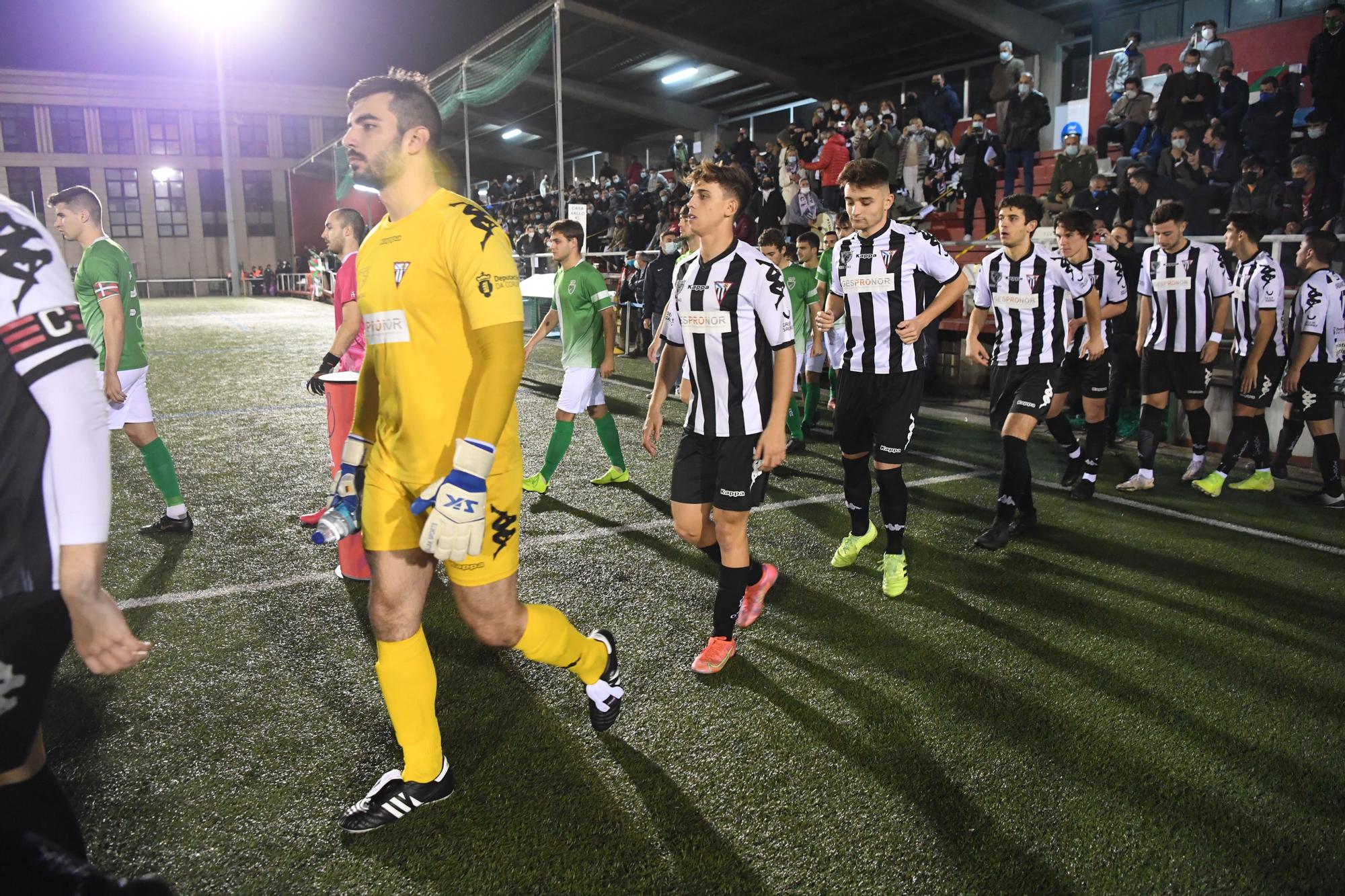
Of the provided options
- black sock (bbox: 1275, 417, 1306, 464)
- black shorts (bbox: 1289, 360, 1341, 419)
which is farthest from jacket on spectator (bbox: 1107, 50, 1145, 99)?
black shorts (bbox: 1289, 360, 1341, 419)

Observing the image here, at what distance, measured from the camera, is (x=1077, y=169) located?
38.8ft

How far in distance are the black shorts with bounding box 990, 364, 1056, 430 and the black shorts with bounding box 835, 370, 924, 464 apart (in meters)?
1.02

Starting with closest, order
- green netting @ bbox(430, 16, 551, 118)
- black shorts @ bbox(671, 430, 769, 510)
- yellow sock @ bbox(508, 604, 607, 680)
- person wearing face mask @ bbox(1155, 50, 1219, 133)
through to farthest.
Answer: yellow sock @ bbox(508, 604, 607, 680) < black shorts @ bbox(671, 430, 769, 510) < person wearing face mask @ bbox(1155, 50, 1219, 133) < green netting @ bbox(430, 16, 551, 118)

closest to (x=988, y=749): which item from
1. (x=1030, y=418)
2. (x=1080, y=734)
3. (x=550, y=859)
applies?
(x=1080, y=734)

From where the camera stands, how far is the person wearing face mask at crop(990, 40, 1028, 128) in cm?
1283

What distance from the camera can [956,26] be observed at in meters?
17.7

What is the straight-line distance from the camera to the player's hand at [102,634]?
1.49 m

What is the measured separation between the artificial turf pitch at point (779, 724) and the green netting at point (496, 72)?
13.4 meters

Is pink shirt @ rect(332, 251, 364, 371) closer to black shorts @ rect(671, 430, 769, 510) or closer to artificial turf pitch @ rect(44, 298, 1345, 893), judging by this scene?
artificial turf pitch @ rect(44, 298, 1345, 893)

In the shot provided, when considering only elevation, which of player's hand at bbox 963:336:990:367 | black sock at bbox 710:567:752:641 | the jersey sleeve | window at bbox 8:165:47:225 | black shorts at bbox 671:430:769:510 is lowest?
black sock at bbox 710:567:752:641

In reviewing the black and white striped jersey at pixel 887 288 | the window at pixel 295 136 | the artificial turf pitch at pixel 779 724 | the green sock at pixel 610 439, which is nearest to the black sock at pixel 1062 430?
the artificial turf pitch at pixel 779 724

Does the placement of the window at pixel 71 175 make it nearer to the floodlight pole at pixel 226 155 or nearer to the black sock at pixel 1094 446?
the floodlight pole at pixel 226 155

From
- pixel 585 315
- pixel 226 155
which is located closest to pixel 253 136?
pixel 226 155

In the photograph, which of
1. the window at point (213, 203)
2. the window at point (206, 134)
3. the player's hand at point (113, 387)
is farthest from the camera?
the window at point (206, 134)
